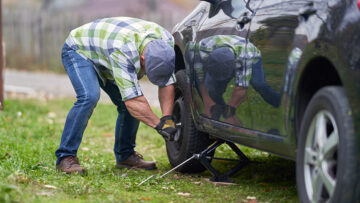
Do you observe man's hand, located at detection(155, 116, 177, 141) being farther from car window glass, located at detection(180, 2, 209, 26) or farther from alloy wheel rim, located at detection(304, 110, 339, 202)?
alloy wheel rim, located at detection(304, 110, 339, 202)

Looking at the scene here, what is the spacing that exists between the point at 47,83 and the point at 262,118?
11.5m

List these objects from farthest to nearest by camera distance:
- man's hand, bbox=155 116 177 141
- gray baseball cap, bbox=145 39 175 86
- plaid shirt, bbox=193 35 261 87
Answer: man's hand, bbox=155 116 177 141 < gray baseball cap, bbox=145 39 175 86 < plaid shirt, bbox=193 35 261 87

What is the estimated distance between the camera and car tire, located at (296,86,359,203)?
2658 mm

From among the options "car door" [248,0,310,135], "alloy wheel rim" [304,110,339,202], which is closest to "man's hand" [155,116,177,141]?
"car door" [248,0,310,135]

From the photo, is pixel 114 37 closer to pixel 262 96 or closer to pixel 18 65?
pixel 262 96

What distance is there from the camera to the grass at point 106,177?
3.87 meters

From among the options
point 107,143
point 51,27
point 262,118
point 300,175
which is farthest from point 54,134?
point 51,27

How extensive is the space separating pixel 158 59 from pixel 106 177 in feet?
3.27

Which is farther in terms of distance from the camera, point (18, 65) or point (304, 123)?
point (18, 65)

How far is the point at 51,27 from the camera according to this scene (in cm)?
1798

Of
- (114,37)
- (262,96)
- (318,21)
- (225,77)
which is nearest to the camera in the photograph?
(318,21)

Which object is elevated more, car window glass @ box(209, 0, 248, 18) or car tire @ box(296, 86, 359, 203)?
car window glass @ box(209, 0, 248, 18)

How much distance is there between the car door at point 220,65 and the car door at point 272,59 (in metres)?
0.15

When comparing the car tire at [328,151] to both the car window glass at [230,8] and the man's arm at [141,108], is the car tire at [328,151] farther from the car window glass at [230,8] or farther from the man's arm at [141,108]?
the man's arm at [141,108]
